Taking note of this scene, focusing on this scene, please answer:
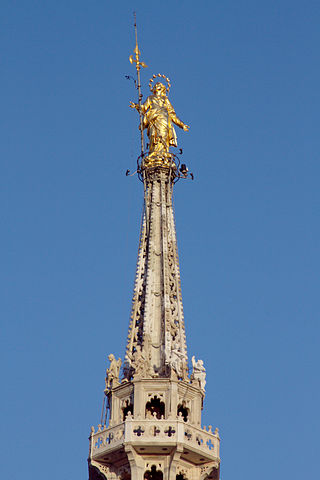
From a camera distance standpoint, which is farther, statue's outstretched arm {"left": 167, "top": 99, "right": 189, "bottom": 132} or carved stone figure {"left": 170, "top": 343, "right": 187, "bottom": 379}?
statue's outstretched arm {"left": 167, "top": 99, "right": 189, "bottom": 132}

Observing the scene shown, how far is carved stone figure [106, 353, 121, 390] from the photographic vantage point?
8994cm

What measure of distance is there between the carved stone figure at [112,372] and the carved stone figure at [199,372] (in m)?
4.33

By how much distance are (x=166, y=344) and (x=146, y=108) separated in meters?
19.3

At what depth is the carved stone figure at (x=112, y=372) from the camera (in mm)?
89938

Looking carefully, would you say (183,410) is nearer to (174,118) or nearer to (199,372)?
(199,372)

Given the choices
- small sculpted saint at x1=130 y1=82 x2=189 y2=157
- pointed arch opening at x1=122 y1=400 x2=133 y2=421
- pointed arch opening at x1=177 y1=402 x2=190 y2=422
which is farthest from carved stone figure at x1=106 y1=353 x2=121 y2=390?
small sculpted saint at x1=130 y1=82 x2=189 y2=157

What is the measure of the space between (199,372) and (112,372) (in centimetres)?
500

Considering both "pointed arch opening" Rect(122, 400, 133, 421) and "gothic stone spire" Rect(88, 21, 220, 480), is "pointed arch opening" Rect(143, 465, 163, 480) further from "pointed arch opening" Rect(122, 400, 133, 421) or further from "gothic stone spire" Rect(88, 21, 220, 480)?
"pointed arch opening" Rect(122, 400, 133, 421)

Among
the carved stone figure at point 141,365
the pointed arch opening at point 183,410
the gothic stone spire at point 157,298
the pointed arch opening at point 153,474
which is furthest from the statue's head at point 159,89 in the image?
the pointed arch opening at point 153,474

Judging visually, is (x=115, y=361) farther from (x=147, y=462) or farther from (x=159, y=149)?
(x=159, y=149)

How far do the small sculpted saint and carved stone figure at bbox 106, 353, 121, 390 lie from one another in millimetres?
16036

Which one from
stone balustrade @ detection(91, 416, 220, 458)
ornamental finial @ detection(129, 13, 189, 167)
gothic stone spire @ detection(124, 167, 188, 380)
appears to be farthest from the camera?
ornamental finial @ detection(129, 13, 189, 167)

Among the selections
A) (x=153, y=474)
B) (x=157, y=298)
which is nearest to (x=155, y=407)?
(x=153, y=474)

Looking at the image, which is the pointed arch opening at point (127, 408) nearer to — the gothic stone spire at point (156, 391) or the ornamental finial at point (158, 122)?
the gothic stone spire at point (156, 391)
